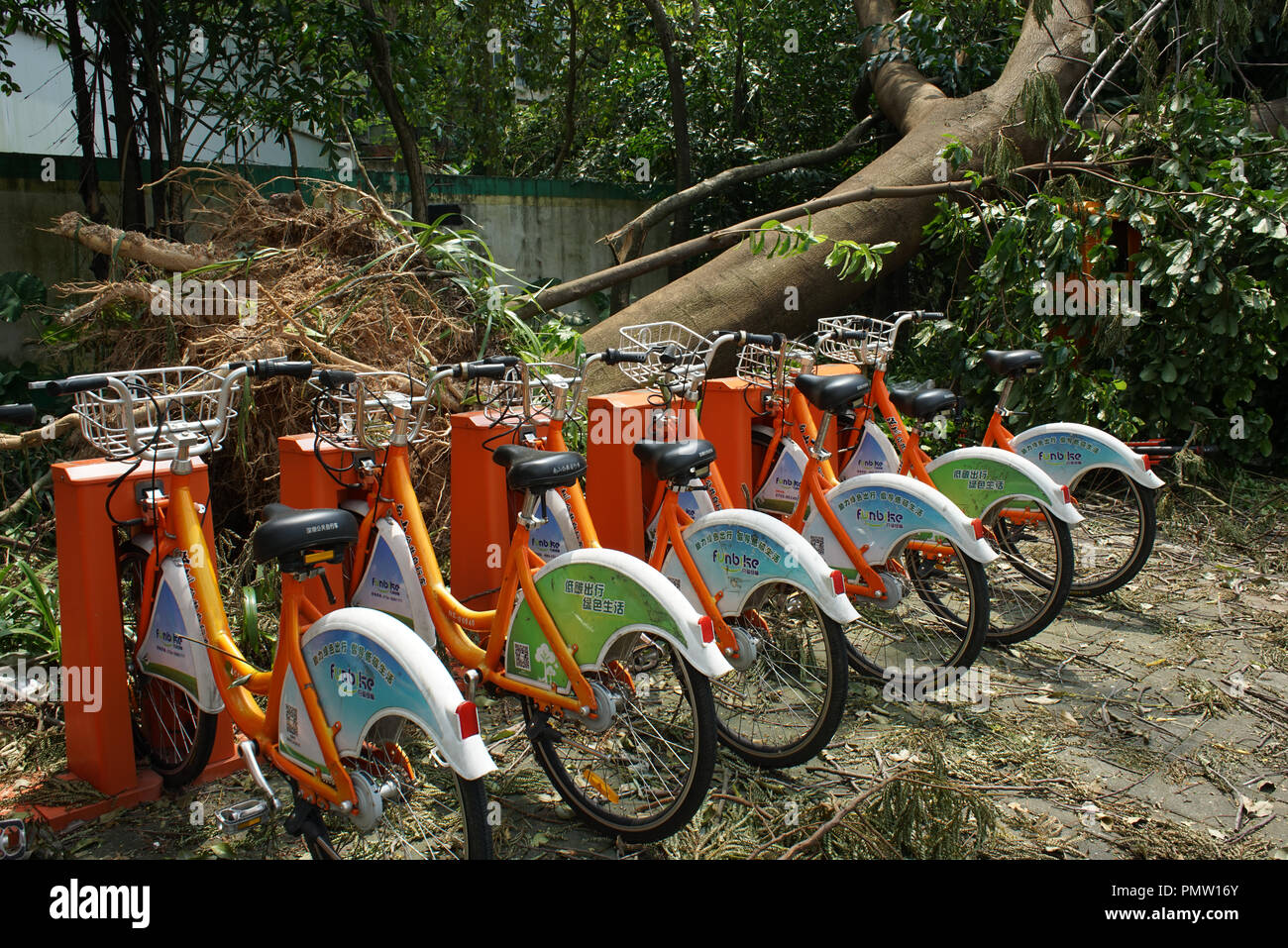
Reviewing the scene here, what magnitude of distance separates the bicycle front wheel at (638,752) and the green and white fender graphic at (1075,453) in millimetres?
2601

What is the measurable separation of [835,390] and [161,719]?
2593 millimetres

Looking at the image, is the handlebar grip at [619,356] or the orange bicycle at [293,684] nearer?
the orange bicycle at [293,684]

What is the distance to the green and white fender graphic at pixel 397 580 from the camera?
3.30 meters

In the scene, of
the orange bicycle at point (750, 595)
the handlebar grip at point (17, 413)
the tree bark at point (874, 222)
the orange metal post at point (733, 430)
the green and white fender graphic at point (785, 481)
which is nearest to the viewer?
the handlebar grip at point (17, 413)

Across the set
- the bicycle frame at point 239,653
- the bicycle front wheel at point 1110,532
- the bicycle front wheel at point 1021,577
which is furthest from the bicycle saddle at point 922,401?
the bicycle frame at point 239,653

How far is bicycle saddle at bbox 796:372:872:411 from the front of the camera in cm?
383

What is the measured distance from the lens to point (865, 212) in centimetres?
687

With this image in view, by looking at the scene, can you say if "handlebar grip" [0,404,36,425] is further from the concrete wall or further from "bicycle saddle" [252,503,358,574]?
the concrete wall

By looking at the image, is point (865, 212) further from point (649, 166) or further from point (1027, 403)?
point (649, 166)

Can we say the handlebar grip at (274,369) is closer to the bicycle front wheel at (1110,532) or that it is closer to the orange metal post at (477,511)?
the orange metal post at (477,511)

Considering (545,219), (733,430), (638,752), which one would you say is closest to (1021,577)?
(733,430)

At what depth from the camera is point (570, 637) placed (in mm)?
2850

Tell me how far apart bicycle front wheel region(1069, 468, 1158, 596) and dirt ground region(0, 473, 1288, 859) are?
0.34 m

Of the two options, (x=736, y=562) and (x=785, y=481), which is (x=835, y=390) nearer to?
(x=785, y=481)
